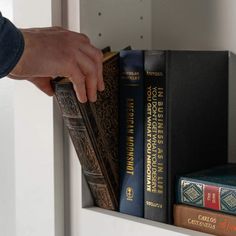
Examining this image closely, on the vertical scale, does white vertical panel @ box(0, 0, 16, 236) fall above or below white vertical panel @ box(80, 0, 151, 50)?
below

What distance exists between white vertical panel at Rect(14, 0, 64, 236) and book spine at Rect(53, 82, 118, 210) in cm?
7

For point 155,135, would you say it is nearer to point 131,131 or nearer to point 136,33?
point 131,131

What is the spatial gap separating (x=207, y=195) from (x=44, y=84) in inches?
12.9

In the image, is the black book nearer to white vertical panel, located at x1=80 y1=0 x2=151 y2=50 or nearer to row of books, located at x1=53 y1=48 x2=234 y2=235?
row of books, located at x1=53 y1=48 x2=234 y2=235

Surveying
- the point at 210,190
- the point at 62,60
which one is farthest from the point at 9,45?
the point at 210,190

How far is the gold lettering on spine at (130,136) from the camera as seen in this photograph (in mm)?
932

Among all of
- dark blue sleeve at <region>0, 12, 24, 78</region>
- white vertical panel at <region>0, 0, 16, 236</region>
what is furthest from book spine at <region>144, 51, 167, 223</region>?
white vertical panel at <region>0, 0, 16, 236</region>

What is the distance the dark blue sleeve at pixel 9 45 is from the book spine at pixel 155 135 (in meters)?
0.22

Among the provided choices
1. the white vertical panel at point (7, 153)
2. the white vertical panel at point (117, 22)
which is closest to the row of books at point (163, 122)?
the white vertical panel at point (117, 22)

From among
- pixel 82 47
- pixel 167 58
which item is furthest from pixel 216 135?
pixel 82 47

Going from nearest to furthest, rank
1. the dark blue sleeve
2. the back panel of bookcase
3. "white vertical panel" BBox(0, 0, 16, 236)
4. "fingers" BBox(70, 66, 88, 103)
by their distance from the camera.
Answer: the dark blue sleeve < "fingers" BBox(70, 66, 88, 103) < the back panel of bookcase < "white vertical panel" BBox(0, 0, 16, 236)

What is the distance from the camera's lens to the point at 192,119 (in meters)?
0.93

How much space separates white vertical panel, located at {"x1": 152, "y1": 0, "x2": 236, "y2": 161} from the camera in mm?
1040

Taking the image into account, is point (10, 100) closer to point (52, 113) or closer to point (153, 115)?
point (52, 113)
